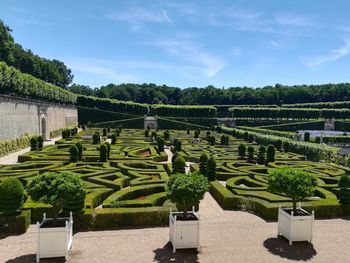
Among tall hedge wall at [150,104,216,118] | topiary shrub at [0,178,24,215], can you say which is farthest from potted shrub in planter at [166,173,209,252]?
tall hedge wall at [150,104,216,118]

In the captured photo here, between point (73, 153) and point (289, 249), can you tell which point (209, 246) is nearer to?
point (289, 249)

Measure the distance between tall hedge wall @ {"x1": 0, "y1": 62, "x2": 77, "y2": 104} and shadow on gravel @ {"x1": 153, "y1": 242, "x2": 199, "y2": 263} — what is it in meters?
32.6

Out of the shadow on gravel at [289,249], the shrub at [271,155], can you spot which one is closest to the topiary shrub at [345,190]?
the shadow on gravel at [289,249]

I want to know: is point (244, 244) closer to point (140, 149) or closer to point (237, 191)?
point (237, 191)

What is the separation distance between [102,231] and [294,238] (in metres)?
6.27

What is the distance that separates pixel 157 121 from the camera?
7138cm

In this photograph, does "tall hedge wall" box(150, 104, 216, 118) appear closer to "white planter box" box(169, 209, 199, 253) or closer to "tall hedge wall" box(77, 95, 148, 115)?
"tall hedge wall" box(77, 95, 148, 115)

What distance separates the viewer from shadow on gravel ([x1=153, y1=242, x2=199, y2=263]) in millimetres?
9086

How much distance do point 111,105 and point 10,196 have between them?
68.2m

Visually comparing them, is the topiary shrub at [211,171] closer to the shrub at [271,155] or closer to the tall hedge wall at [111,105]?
the shrub at [271,155]

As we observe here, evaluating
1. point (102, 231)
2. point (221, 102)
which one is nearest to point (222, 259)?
point (102, 231)

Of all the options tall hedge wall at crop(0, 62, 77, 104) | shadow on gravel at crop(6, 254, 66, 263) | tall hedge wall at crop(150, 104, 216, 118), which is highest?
tall hedge wall at crop(0, 62, 77, 104)

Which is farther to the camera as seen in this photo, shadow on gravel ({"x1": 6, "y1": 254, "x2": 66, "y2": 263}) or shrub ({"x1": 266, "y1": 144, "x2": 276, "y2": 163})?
shrub ({"x1": 266, "y1": 144, "x2": 276, "y2": 163})

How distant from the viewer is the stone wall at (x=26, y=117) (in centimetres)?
3012
